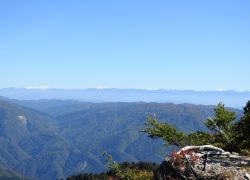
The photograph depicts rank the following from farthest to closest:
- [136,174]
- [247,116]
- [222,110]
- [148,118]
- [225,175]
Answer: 1. [222,110]
2. [148,118]
3. [247,116]
4. [136,174]
5. [225,175]

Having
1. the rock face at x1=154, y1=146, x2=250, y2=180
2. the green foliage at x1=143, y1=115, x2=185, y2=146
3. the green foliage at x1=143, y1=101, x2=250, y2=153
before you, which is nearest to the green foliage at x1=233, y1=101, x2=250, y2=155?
the green foliage at x1=143, y1=101, x2=250, y2=153

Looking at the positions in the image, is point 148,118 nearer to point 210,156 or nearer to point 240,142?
point 240,142

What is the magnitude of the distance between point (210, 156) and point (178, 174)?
8.74 feet

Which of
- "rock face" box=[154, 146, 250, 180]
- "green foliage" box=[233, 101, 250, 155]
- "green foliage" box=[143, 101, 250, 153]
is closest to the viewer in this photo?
"rock face" box=[154, 146, 250, 180]

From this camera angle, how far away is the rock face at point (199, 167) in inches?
678

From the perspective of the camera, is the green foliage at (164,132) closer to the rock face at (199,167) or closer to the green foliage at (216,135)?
the green foliage at (216,135)

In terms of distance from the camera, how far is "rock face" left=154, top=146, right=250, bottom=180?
17.2 metres

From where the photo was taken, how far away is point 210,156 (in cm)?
1964

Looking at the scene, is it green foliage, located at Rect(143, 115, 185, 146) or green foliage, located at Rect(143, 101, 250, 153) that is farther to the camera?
green foliage, located at Rect(143, 115, 185, 146)

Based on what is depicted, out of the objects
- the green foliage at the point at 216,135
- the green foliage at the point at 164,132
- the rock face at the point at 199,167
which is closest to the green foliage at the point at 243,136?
the green foliage at the point at 216,135

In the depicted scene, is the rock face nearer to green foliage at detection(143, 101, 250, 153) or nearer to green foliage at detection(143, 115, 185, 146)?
green foliage at detection(143, 101, 250, 153)

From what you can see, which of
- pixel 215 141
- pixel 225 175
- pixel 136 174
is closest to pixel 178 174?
pixel 225 175

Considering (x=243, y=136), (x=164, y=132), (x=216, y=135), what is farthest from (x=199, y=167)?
(x=216, y=135)

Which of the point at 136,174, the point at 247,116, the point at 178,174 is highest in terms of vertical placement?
the point at 247,116
